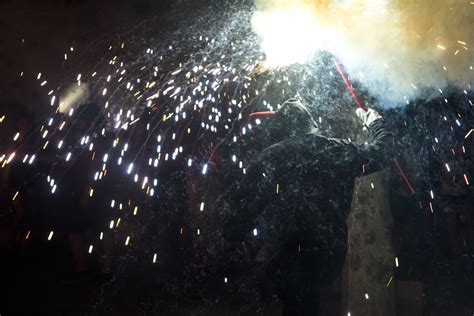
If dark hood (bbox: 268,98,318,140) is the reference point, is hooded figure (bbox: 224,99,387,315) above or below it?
below

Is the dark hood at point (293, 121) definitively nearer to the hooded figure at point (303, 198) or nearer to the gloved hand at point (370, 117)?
the hooded figure at point (303, 198)

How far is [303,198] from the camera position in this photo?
9.48 ft

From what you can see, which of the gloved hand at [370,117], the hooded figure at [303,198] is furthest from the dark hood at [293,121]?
the gloved hand at [370,117]

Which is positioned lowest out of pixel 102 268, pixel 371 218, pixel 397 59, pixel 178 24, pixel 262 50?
pixel 102 268

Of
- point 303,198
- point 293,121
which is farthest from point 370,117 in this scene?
point 303,198

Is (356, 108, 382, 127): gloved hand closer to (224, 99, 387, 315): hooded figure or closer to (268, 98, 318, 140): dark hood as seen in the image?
(224, 99, 387, 315): hooded figure

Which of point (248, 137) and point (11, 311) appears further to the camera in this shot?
point (248, 137)

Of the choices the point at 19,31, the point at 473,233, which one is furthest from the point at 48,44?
the point at 473,233

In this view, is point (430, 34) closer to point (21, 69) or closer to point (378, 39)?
point (378, 39)

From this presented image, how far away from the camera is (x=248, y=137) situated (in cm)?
555

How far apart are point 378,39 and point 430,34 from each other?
21.2 inches

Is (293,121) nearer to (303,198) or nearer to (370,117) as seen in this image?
(303,198)

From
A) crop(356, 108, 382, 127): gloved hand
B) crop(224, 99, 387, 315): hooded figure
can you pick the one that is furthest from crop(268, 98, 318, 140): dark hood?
crop(356, 108, 382, 127): gloved hand

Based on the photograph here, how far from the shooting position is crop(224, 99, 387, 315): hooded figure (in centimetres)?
289
